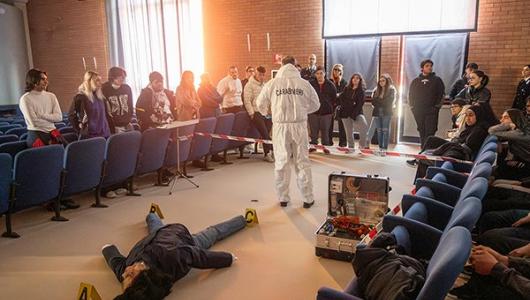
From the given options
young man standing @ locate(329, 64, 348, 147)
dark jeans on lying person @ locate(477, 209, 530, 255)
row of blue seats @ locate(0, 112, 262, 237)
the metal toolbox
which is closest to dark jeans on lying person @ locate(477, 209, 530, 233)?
dark jeans on lying person @ locate(477, 209, 530, 255)

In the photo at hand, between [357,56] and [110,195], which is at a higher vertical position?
[357,56]

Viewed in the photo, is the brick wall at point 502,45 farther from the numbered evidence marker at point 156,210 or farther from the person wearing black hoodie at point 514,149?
the numbered evidence marker at point 156,210

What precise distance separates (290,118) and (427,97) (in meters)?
3.40

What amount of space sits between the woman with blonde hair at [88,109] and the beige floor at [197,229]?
79 centimetres

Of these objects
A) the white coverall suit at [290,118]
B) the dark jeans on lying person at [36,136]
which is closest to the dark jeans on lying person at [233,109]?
the white coverall suit at [290,118]

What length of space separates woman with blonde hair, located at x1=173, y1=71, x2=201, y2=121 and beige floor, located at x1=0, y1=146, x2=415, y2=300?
0.99m

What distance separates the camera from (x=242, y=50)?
9.32m

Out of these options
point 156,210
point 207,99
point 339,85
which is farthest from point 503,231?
point 339,85

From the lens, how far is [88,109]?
4.61 m

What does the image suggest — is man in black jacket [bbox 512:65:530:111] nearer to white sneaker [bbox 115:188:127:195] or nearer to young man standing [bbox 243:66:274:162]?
young man standing [bbox 243:66:274:162]

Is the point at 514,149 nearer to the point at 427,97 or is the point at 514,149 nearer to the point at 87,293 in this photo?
the point at 427,97

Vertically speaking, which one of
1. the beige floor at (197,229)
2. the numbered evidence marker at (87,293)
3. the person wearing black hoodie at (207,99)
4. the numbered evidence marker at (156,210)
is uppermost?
the person wearing black hoodie at (207,99)

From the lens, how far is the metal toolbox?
10.3 ft

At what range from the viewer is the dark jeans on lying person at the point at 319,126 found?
692cm
